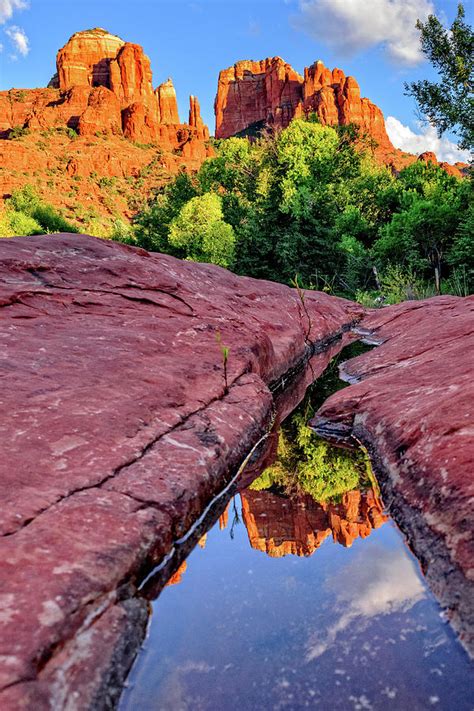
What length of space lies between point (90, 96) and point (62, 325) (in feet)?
377

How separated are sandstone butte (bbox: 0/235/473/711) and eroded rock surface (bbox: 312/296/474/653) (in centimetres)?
2

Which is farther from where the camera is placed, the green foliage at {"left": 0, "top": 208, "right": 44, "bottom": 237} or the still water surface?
the green foliage at {"left": 0, "top": 208, "right": 44, "bottom": 237}

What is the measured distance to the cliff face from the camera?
99625 mm

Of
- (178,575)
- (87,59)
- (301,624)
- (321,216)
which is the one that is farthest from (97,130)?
(301,624)

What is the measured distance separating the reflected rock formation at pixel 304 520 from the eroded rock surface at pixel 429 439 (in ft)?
0.58

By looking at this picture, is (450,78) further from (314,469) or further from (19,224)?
(19,224)

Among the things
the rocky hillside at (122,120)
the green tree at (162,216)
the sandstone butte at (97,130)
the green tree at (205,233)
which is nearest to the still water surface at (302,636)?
the green tree at (205,233)

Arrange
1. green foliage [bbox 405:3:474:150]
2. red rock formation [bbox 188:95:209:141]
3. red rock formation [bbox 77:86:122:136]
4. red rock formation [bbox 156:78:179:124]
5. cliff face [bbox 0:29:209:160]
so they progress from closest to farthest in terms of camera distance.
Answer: green foliage [bbox 405:3:474:150]
red rock formation [bbox 77:86:122:136]
cliff face [bbox 0:29:209:160]
red rock formation [bbox 156:78:179:124]
red rock formation [bbox 188:95:209:141]

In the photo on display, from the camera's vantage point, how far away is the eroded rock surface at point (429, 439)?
246 cm

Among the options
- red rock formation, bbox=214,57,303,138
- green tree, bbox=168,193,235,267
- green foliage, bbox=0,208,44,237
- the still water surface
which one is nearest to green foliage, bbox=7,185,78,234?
green foliage, bbox=0,208,44,237

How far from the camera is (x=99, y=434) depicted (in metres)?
3.48

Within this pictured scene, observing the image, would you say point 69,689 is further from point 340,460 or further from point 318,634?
point 340,460

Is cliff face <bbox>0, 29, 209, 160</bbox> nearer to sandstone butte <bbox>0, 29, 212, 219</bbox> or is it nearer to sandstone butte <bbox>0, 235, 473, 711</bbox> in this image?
sandstone butte <bbox>0, 29, 212, 219</bbox>

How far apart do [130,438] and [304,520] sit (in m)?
1.30
